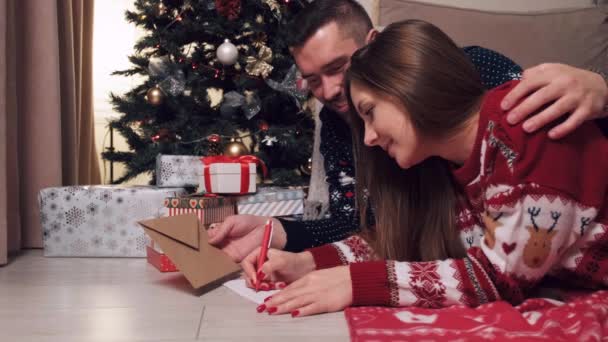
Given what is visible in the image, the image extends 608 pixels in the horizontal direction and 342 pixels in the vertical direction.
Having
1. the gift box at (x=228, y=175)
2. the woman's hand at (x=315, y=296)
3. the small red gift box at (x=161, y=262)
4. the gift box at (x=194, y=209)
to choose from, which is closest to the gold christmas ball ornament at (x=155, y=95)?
the gift box at (x=228, y=175)

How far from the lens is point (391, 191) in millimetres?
1070

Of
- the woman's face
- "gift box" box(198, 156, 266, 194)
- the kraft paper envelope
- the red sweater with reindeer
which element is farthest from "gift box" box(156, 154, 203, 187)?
the red sweater with reindeer

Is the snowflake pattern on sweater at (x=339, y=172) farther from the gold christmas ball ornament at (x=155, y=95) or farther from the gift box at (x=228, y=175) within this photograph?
the gold christmas ball ornament at (x=155, y=95)

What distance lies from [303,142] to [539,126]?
1.25 meters

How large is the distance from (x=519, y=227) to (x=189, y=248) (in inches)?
23.4

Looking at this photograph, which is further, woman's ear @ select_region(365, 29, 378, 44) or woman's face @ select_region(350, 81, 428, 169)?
woman's ear @ select_region(365, 29, 378, 44)

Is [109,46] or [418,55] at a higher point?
[109,46]

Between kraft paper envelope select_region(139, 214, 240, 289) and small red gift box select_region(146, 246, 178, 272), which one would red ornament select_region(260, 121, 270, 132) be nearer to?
small red gift box select_region(146, 246, 178, 272)

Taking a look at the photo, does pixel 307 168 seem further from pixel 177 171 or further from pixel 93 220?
pixel 93 220

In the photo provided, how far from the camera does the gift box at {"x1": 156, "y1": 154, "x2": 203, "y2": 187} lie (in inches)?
59.9

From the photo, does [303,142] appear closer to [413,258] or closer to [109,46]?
[413,258]

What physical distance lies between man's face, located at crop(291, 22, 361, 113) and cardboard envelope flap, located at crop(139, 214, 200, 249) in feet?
1.59

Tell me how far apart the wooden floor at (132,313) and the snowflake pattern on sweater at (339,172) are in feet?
0.88

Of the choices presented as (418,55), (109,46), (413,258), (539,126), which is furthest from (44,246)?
(109,46)
